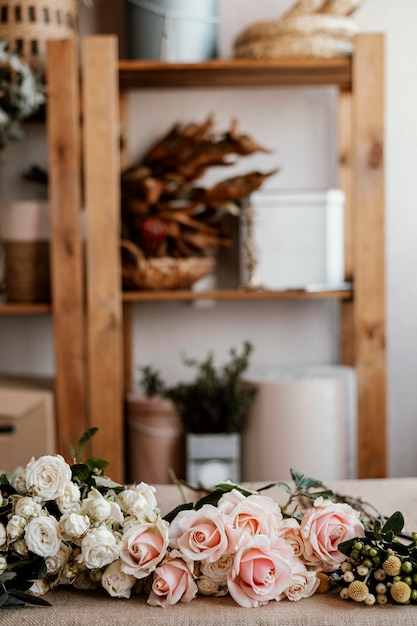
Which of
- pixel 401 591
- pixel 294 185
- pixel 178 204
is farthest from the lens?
pixel 294 185

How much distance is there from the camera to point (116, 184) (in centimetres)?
233

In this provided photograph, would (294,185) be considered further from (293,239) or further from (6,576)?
(6,576)

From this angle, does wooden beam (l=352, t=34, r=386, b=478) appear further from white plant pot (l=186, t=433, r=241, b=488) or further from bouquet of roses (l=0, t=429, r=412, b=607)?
bouquet of roses (l=0, t=429, r=412, b=607)

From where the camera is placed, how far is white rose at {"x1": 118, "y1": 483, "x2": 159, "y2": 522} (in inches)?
36.7

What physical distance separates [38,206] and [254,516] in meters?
1.70

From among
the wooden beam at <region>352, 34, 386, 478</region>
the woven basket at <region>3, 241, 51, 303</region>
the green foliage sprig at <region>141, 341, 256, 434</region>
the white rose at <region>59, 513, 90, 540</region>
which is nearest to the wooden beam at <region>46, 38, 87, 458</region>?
the woven basket at <region>3, 241, 51, 303</region>

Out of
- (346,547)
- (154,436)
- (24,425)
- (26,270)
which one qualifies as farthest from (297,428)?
(346,547)

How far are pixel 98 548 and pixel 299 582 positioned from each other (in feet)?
0.71

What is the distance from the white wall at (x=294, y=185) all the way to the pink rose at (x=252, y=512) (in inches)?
71.9

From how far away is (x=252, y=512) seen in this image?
3.05ft

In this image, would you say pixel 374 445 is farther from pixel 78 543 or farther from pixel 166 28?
pixel 78 543

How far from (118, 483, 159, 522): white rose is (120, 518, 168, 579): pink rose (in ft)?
0.08

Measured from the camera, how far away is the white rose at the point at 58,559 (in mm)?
901

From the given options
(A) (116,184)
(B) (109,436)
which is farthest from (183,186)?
(B) (109,436)
